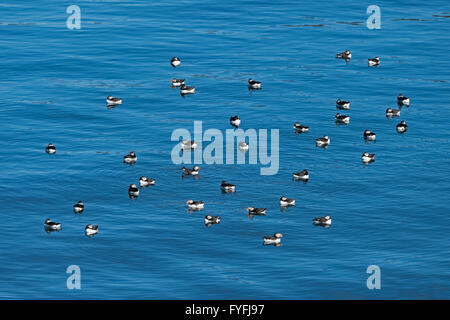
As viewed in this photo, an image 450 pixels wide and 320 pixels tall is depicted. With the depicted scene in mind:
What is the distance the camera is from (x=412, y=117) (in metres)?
80.0

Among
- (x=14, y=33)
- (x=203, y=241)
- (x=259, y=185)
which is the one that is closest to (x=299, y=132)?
(x=259, y=185)

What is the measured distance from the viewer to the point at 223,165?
70.6 m

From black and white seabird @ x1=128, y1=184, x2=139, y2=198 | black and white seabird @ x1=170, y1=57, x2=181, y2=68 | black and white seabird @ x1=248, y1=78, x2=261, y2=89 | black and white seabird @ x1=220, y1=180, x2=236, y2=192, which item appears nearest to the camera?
black and white seabird @ x1=128, y1=184, x2=139, y2=198

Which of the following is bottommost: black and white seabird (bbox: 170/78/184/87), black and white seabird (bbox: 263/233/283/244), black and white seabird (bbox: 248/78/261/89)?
black and white seabird (bbox: 263/233/283/244)

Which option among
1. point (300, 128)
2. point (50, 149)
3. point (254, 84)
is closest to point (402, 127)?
point (300, 128)

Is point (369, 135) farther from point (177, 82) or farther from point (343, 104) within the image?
point (177, 82)

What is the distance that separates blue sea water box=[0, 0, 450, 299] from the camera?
55469mm

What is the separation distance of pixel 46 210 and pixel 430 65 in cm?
4567

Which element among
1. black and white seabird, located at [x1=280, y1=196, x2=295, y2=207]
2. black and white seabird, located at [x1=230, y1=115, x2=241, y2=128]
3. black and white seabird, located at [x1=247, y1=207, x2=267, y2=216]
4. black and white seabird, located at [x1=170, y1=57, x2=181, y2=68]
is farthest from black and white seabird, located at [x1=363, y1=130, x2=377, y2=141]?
black and white seabird, located at [x1=170, y1=57, x2=181, y2=68]

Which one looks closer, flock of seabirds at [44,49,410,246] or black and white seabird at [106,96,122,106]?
flock of seabirds at [44,49,410,246]

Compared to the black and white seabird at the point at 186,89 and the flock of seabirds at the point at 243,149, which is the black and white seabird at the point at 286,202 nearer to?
the flock of seabirds at the point at 243,149

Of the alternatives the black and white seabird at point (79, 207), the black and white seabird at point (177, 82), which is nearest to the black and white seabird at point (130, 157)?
the black and white seabird at point (79, 207)

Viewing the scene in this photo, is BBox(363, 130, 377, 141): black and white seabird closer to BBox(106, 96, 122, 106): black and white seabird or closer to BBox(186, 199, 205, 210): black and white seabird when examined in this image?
BBox(186, 199, 205, 210): black and white seabird

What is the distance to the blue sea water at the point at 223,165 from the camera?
2184 inches
